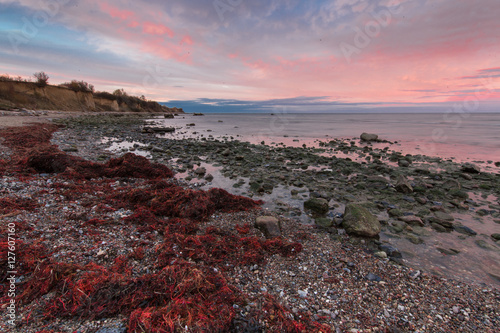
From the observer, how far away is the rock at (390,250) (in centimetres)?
527

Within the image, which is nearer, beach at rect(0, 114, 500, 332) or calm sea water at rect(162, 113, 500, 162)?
beach at rect(0, 114, 500, 332)

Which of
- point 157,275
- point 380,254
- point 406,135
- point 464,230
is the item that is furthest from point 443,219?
point 406,135

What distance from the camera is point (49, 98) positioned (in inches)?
2211

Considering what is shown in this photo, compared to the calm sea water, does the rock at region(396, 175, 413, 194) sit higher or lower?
lower

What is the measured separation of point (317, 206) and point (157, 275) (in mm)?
5758

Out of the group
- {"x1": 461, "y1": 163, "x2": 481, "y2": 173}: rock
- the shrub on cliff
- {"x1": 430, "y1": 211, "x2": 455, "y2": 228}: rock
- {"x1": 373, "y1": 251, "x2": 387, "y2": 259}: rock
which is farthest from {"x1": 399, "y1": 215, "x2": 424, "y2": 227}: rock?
the shrub on cliff

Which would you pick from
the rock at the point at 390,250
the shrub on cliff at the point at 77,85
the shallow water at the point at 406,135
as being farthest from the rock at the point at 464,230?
the shrub on cliff at the point at 77,85

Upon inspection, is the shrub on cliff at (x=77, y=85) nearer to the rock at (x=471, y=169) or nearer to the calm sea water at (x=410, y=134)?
the calm sea water at (x=410, y=134)

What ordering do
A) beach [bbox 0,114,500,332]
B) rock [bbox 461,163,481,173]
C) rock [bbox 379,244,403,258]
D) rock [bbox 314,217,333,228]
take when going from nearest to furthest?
beach [bbox 0,114,500,332] → rock [bbox 379,244,403,258] → rock [bbox 314,217,333,228] → rock [bbox 461,163,481,173]

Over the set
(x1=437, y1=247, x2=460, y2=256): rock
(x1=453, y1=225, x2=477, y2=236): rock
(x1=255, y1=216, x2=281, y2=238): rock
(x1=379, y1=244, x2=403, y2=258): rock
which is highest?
(x1=255, y1=216, x2=281, y2=238): rock

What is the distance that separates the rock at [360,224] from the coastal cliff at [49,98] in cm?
6239

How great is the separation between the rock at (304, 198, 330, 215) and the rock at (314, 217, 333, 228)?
532 mm

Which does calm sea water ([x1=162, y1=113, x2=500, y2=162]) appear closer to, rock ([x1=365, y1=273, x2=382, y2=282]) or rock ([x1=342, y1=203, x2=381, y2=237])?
rock ([x1=342, y1=203, x2=381, y2=237])

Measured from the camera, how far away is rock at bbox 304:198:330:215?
25.1ft
